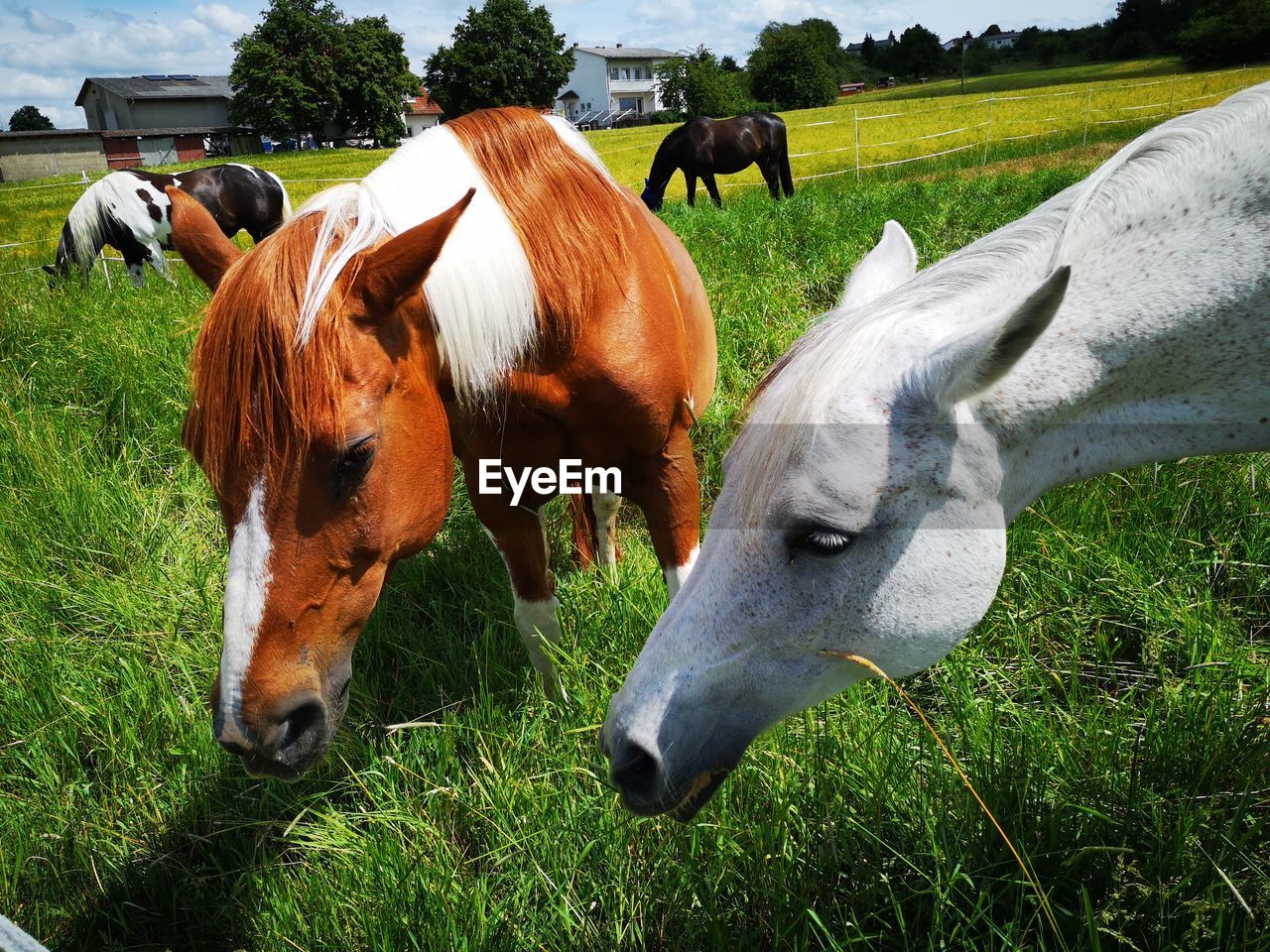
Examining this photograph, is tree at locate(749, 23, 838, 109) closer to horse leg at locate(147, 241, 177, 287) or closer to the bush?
the bush

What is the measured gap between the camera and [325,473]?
1479 mm

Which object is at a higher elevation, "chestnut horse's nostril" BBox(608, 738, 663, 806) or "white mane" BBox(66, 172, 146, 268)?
"white mane" BBox(66, 172, 146, 268)

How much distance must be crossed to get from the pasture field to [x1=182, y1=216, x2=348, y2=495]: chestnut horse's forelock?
0.91 meters

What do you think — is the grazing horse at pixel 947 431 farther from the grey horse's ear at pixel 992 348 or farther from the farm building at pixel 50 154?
the farm building at pixel 50 154

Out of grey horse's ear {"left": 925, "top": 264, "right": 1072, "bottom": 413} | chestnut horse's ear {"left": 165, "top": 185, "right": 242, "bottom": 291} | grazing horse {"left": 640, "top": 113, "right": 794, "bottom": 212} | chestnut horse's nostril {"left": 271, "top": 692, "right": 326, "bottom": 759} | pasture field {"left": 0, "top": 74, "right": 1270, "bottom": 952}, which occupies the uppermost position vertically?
grazing horse {"left": 640, "top": 113, "right": 794, "bottom": 212}

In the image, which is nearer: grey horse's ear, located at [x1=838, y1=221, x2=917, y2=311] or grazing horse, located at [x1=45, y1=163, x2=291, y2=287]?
grey horse's ear, located at [x1=838, y1=221, x2=917, y2=311]

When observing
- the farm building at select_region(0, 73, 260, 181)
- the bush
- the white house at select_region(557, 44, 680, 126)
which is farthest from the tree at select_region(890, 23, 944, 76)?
the farm building at select_region(0, 73, 260, 181)

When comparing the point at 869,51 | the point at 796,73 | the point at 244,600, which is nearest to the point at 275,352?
the point at 244,600

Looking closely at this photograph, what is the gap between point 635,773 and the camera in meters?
1.26

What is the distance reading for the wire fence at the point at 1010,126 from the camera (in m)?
16.1

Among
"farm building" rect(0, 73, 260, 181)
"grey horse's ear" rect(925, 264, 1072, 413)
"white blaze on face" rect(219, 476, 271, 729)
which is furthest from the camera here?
"farm building" rect(0, 73, 260, 181)

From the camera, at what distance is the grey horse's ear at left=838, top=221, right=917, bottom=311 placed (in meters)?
1.55

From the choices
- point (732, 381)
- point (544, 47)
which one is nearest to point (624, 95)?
point (544, 47)

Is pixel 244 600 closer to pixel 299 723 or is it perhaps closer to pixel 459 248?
pixel 299 723
